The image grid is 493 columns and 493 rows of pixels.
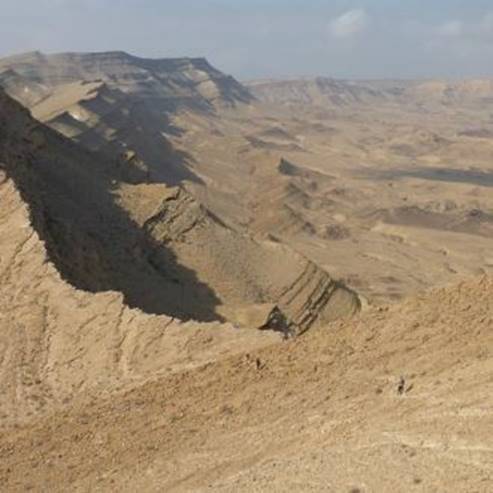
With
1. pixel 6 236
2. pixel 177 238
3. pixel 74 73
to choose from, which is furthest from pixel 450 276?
pixel 74 73

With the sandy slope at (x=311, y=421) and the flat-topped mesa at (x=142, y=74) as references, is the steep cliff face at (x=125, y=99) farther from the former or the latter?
the sandy slope at (x=311, y=421)

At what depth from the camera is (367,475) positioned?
9109mm

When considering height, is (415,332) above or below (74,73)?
above

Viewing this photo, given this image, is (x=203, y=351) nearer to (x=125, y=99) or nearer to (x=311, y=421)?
(x=311, y=421)

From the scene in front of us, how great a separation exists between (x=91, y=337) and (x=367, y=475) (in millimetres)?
6458

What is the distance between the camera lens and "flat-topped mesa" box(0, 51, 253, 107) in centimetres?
11475

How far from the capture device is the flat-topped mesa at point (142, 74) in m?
115

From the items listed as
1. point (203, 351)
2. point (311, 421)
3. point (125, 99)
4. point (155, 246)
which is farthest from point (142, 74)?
point (311, 421)

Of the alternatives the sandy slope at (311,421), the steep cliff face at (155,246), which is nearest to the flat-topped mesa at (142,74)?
the steep cliff face at (155,246)

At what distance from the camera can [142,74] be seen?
5000 inches

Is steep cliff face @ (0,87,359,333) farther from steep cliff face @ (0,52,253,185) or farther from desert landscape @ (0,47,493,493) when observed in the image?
steep cliff face @ (0,52,253,185)

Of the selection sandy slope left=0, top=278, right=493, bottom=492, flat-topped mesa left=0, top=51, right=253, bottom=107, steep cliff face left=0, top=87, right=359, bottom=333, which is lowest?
flat-topped mesa left=0, top=51, right=253, bottom=107

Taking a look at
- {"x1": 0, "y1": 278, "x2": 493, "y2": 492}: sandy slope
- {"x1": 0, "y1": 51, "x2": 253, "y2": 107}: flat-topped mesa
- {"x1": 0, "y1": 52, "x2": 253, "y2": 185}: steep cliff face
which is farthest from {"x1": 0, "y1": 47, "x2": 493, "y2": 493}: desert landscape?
{"x1": 0, "y1": 51, "x2": 253, "y2": 107}: flat-topped mesa

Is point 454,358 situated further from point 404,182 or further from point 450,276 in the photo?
point 404,182
